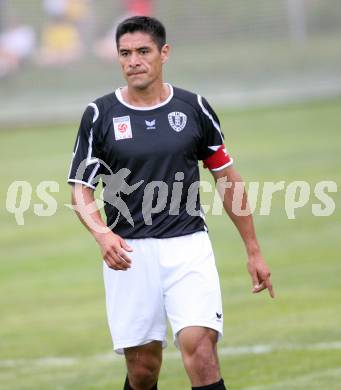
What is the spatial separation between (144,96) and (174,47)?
2287 centimetres

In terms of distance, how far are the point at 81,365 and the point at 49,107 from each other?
20.6 metres

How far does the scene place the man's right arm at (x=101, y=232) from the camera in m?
7.32

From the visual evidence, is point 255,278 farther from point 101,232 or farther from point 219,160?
point 101,232

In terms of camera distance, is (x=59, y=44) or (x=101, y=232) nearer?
(x=101, y=232)

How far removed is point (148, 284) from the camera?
767cm

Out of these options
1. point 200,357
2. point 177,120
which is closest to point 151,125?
point 177,120

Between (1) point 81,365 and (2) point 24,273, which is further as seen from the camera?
(2) point 24,273

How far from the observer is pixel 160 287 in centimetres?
767

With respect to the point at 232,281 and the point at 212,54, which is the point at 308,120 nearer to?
the point at 212,54

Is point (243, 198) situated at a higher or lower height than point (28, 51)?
lower

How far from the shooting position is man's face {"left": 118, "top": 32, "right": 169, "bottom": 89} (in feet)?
25.1

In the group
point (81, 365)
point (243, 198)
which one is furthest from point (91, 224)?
point (81, 365)

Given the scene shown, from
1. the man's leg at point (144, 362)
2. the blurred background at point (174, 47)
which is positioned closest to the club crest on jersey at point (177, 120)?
the man's leg at point (144, 362)

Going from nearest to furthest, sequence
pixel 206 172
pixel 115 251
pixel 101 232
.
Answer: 1. pixel 115 251
2. pixel 101 232
3. pixel 206 172
